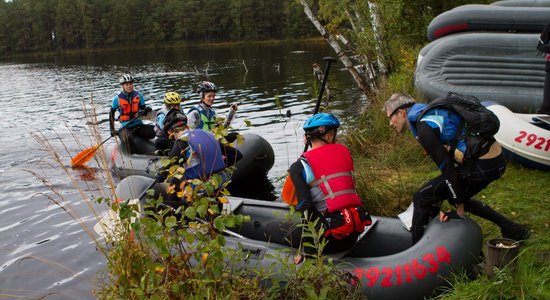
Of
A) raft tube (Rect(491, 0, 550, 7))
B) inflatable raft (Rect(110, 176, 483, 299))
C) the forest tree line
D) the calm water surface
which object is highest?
the forest tree line

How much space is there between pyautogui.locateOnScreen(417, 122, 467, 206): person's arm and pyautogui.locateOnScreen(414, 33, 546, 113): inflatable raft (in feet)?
15.4

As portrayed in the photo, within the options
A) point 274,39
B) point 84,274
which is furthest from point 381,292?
point 274,39

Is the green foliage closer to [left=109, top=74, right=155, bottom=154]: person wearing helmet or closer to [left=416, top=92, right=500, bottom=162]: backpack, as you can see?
[left=416, top=92, right=500, bottom=162]: backpack

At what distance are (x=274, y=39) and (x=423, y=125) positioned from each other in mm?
56375

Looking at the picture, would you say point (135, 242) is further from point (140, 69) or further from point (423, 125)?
point (140, 69)

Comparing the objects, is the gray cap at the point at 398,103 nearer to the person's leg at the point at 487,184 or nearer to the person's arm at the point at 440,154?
the person's arm at the point at 440,154

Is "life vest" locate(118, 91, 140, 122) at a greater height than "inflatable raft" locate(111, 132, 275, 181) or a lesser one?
greater

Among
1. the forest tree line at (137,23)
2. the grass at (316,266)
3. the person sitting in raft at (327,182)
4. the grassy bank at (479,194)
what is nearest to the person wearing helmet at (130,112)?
the grassy bank at (479,194)

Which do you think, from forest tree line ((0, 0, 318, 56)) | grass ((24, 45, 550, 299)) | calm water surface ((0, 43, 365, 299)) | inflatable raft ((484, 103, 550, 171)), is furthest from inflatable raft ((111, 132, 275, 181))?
forest tree line ((0, 0, 318, 56))

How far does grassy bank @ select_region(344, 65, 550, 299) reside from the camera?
365 cm

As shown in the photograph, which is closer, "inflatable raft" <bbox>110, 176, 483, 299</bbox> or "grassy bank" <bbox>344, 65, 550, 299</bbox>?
"grassy bank" <bbox>344, 65, 550, 299</bbox>

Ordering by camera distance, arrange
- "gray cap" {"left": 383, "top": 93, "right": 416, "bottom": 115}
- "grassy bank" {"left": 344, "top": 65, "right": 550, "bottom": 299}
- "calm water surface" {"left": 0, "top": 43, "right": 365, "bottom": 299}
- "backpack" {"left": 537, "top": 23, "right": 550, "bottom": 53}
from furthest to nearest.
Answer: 1. "backpack" {"left": 537, "top": 23, "right": 550, "bottom": 53}
2. "calm water surface" {"left": 0, "top": 43, "right": 365, "bottom": 299}
3. "gray cap" {"left": 383, "top": 93, "right": 416, "bottom": 115}
4. "grassy bank" {"left": 344, "top": 65, "right": 550, "bottom": 299}

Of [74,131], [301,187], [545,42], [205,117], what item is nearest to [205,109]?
[205,117]

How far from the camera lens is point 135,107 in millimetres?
10531
